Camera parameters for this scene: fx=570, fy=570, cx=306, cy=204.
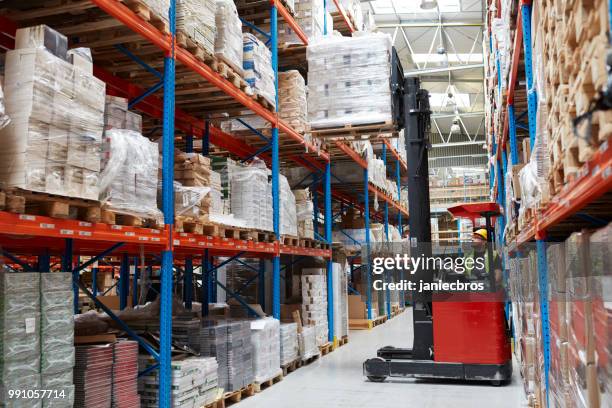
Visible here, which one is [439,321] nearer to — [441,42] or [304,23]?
[304,23]

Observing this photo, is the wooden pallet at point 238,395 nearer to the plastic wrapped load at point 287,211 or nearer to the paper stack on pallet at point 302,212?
the plastic wrapped load at point 287,211

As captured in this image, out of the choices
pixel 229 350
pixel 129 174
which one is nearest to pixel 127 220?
pixel 129 174

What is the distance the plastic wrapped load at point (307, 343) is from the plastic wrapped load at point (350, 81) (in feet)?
11.2

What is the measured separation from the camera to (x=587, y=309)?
9.31 feet

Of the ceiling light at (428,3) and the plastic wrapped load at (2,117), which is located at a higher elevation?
the ceiling light at (428,3)

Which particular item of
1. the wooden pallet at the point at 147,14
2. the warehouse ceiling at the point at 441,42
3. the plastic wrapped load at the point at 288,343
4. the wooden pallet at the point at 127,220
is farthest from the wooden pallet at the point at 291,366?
the warehouse ceiling at the point at 441,42

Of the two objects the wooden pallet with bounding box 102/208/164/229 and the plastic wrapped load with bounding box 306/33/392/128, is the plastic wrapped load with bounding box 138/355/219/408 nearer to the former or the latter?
the wooden pallet with bounding box 102/208/164/229

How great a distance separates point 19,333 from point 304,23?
736 cm

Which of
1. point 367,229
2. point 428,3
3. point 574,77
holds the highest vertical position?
point 428,3

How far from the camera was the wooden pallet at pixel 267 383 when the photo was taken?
7.11 m

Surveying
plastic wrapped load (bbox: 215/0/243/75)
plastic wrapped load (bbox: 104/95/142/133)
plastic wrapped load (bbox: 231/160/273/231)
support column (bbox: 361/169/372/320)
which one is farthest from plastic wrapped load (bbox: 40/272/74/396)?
support column (bbox: 361/169/372/320)

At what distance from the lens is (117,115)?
Answer: 5203mm

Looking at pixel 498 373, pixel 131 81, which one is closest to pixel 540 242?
pixel 498 373

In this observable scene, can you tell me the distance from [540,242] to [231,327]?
366 cm
